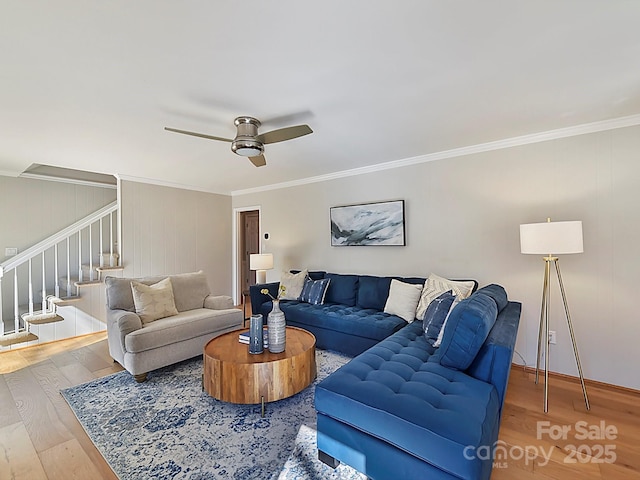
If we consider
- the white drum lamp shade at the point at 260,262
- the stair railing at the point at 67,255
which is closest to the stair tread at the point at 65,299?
the stair railing at the point at 67,255

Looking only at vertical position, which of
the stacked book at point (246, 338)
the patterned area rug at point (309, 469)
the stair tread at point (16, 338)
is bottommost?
the patterned area rug at point (309, 469)

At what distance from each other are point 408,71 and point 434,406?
2.00m

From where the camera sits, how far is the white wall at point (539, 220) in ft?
8.53

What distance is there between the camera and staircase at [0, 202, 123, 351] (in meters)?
3.90

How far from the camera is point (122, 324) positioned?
2.85 m

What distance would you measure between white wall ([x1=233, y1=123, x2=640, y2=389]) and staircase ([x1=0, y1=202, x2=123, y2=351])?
420 centimetres

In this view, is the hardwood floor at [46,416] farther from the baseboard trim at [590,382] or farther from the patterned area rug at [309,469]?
the baseboard trim at [590,382]

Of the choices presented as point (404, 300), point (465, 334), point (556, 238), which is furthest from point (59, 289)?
point (556, 238)

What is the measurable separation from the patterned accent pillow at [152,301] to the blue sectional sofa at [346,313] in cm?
114

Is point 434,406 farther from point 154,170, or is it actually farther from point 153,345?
point 154,170

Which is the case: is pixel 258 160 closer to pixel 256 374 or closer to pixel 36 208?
pixel 256 374

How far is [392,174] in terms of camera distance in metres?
4.00

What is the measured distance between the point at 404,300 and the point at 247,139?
7.68 ft

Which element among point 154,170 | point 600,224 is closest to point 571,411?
point 600,224
